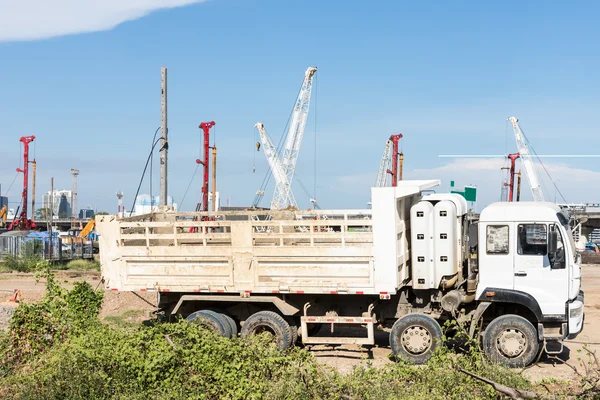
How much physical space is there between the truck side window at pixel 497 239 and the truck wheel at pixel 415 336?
161 cm

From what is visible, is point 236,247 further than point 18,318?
Yes

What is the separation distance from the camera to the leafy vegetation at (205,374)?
27.3ft

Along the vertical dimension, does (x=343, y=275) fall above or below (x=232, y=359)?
above

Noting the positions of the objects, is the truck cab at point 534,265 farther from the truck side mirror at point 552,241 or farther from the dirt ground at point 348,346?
the dirt ground at point 348,346

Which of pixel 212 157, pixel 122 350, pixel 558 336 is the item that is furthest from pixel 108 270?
pixel 212 157

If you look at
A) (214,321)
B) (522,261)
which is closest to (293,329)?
(214,321)

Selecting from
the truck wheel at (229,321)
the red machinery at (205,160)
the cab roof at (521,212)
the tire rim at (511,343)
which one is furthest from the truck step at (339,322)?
the red machinery at (205,160)

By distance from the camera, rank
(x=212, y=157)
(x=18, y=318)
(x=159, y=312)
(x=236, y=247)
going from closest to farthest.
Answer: (x=18, y=318)
(x=236, y=247)
(x=159, y=312)
(x=212, y=157)

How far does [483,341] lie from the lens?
36.7 feet

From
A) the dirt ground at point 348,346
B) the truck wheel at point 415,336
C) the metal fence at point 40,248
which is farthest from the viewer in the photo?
the metal fence at point 40,248

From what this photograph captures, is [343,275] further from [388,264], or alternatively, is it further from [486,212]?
[486,212]

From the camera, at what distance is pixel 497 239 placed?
11312 millimetres

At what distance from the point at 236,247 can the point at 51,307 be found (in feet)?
10.7

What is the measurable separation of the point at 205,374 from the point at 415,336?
169 inches
